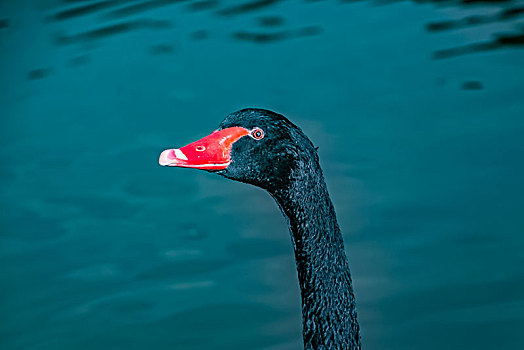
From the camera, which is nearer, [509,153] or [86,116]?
[509,153]

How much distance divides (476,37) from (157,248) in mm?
4807

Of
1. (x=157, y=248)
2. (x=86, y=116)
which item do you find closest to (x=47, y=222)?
(x=157, y=248)

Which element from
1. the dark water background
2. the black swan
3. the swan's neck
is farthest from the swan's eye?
the dark water background

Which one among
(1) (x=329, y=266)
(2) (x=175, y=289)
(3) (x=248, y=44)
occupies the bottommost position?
(2) (x=175, y=289)

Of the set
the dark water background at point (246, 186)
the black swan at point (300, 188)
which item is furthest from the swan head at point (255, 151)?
the dark water background at point (246, 186)

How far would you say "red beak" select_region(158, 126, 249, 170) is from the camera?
3904mm

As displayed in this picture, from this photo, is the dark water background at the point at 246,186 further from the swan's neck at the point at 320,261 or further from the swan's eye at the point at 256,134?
the swan's eye at the point at 256,134

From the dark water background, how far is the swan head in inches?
83.5

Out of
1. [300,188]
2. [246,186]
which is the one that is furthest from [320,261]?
[246,186]

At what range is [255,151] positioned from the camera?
396cm

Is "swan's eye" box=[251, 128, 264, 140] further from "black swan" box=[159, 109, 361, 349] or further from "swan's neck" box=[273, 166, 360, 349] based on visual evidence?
"swan's neck" box=[273, 166, 360, 349]

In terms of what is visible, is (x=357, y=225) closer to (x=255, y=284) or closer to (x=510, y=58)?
(x=255, y=284)

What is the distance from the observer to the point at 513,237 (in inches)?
255

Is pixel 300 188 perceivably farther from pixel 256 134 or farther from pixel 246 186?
pixel 246 186
